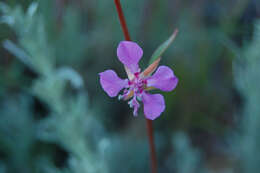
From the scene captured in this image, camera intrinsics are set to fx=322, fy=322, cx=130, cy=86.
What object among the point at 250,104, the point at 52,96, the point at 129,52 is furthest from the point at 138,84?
the point at 250,104

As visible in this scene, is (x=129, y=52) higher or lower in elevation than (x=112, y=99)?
lower

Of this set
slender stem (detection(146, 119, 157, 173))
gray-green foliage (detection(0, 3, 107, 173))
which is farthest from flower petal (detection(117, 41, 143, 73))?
gray-green foliage (detection(0, 3, 107, 173))

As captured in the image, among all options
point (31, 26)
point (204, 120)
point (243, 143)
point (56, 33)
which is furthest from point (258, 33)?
point (56, 33)

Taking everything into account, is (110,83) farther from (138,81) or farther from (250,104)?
(250,104)

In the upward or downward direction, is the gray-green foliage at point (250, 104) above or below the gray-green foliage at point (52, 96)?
below

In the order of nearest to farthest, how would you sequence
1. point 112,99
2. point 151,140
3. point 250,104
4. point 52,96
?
point 151,140 → point 52,96 → point 250,104 → point 112,99

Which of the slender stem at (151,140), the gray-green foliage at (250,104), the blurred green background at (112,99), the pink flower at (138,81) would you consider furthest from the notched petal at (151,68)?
the gray-green foliage at (250,104)

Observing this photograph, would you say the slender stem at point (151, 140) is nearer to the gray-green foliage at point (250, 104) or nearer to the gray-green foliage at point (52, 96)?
the gray-green foliage at point (52, 96)
